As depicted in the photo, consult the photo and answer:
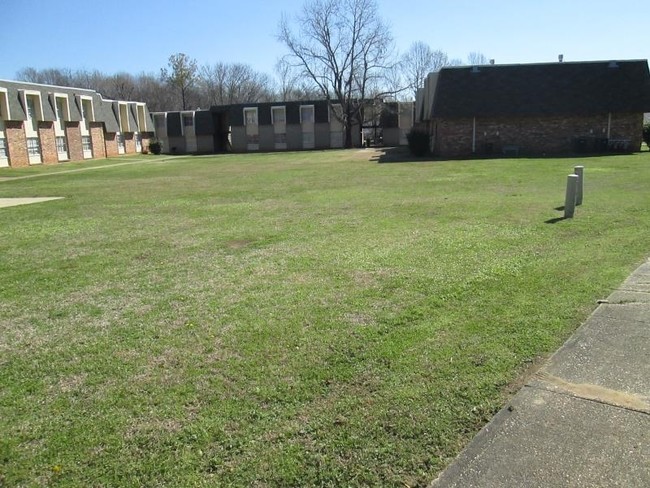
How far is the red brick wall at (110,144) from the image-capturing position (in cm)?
5897

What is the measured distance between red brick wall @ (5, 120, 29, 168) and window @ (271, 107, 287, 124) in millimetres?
29001

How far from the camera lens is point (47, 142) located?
1896 inches

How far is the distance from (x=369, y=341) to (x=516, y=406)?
→ 58.2 inches

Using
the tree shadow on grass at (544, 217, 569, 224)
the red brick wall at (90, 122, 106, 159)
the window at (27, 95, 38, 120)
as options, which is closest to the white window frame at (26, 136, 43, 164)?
the window at (27, 95, 38, 120)

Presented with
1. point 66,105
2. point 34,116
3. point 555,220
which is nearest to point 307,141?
point 66,105

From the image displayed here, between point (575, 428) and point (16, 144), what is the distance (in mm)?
50300

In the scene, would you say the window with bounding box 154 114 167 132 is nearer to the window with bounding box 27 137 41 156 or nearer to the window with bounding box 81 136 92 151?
the window with bounding box 81 136 92 151

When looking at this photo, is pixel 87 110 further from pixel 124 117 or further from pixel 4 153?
pixel 4 153

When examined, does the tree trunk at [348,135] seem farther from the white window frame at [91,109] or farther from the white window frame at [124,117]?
the white window frame at [91,109]

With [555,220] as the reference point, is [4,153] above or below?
above

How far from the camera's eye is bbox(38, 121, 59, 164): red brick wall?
1868 inches

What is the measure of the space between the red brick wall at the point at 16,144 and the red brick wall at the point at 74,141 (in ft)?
21.6

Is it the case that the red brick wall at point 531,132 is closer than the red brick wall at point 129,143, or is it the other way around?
the red brick wall at point 531,132

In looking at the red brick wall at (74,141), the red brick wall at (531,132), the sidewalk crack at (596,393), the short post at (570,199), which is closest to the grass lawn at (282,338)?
the sidewalk crack at (596,393)
